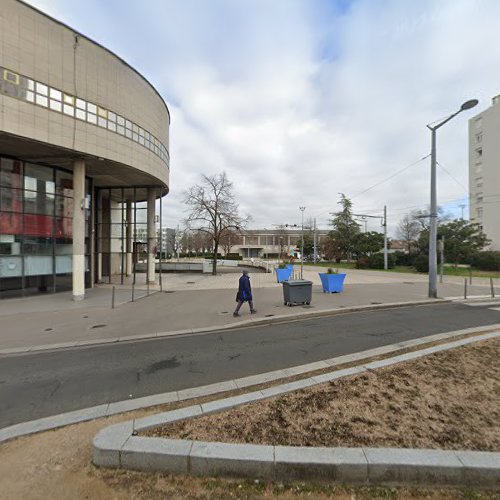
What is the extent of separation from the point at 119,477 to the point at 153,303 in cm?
1022

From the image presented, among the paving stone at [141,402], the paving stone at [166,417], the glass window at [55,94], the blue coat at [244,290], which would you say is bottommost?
the paving stone at [141,402]

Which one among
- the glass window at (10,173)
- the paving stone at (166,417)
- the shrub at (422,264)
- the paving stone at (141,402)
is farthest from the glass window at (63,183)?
the shrub at (422,264)

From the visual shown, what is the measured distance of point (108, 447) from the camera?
2.66 metres

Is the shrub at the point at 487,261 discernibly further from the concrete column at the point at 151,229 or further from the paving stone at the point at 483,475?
the paving stone at the point at 483,475

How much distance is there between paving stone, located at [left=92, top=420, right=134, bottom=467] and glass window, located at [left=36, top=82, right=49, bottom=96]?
13.2 meters

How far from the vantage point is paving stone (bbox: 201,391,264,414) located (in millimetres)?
3498

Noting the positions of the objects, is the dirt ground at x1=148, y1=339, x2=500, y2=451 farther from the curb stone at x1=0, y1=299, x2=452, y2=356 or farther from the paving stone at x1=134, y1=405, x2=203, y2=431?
the curb stone at x1=0, y1=299, x2=452, y2=356

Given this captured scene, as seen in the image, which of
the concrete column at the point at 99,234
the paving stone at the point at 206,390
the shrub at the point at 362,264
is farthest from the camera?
the shrub at the point at 362,264

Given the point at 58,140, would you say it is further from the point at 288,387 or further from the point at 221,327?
the point at 288,387

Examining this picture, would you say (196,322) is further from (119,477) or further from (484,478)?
(484,478)

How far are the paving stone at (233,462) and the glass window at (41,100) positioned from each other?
1347cm

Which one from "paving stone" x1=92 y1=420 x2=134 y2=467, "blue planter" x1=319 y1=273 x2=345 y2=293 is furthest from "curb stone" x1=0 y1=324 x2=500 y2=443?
"blue planter" x1=319 y1=273 x2=345 y2=293

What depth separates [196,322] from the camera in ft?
28.8

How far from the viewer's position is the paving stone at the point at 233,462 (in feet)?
8.21
